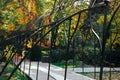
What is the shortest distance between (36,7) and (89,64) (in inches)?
254

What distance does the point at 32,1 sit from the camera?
8562mm

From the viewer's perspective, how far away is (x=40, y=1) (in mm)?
9055

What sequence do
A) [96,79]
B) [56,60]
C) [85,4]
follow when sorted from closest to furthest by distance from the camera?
[96,79], [85,4], [56,60]

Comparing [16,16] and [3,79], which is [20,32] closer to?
[3,79]

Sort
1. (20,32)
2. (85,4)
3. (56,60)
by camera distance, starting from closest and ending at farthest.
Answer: (20,32) < (85,4) < (56,60)

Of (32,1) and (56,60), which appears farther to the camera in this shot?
(56,60)

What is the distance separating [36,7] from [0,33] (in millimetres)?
1923

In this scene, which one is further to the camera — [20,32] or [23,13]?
[23,13]

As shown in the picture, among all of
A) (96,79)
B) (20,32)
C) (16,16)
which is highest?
(16,16)

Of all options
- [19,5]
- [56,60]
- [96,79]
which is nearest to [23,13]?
[19,5]

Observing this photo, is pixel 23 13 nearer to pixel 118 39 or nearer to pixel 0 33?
pixel 0 33

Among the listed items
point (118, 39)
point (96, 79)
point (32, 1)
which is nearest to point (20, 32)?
point (32, 1)

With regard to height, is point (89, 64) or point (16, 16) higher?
point (16, 16)

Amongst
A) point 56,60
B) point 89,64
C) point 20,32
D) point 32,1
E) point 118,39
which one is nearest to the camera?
point 20,32
